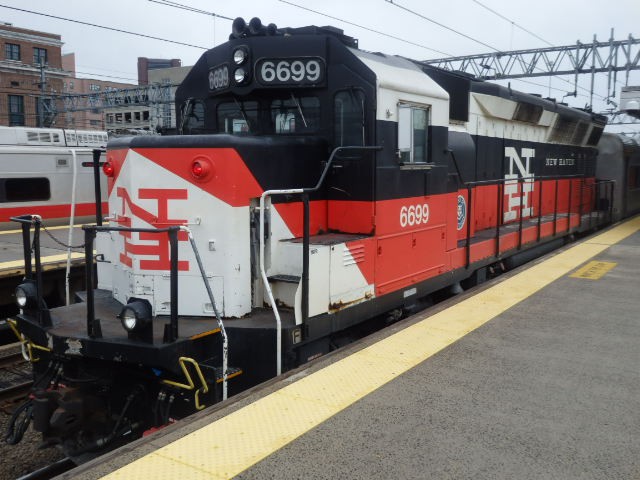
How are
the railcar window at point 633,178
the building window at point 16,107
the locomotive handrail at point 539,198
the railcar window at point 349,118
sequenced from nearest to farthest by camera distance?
the railcar window at point 349,118
the locomotive handrail at point 539,198
the railcar window at point 633,178
the building window at point 16,107

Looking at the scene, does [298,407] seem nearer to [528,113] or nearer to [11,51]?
[528,113]

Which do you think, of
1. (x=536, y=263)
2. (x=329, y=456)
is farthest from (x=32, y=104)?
(x=329, y=456)

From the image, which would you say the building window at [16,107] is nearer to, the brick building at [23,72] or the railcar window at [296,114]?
the brick building at [23,72]

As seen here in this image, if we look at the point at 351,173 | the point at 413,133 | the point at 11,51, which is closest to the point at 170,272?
the point at 351,173

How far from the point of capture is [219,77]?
541cm

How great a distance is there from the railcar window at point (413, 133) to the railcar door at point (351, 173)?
460 millimetres

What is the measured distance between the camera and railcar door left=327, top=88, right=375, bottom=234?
500 centimetres

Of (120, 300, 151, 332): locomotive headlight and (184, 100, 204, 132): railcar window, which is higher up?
(184, 100, 204, 132): railcar window

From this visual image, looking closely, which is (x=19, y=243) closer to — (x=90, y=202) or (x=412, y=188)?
(x=90, y=202)

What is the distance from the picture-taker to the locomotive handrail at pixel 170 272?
3.68 m

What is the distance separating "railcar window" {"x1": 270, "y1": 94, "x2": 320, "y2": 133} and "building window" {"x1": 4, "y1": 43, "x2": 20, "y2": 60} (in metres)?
55.1

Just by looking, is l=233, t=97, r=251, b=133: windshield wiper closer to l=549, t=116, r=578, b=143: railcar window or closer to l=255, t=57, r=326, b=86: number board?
l=255, t=57, r=326, b=86: number board

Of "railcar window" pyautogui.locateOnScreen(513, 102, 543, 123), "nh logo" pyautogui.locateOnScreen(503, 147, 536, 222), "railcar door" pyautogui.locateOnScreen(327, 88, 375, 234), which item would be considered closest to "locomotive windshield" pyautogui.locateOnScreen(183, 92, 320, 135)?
"railcar door" pyautogui.locateOnScreen(327, 88, 375, 234)

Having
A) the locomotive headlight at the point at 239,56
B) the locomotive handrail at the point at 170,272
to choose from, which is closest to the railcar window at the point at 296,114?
the locomotive headlight at the point at 239,56
